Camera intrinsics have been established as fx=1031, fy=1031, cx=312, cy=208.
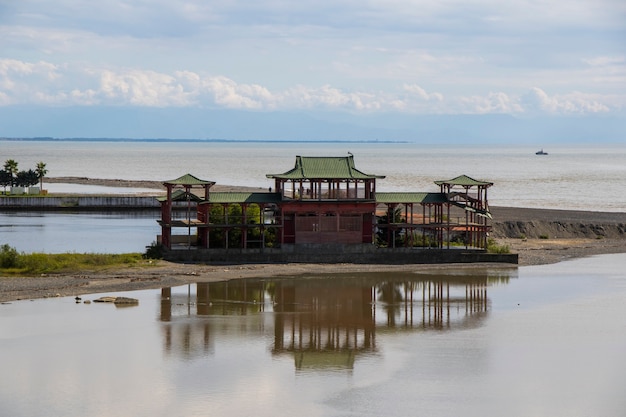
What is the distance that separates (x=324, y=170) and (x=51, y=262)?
16.7 metres

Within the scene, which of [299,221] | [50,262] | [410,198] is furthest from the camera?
[410,198]

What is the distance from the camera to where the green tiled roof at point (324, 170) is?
198 feet

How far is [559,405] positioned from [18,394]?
17231mm

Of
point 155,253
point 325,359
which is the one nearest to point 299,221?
point 155,253

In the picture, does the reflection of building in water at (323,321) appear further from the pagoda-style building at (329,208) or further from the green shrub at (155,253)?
the green shrub at (155,253)

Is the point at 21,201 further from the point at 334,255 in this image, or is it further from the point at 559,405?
the point at 559,405

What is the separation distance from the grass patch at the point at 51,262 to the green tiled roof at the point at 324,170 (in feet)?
35.1

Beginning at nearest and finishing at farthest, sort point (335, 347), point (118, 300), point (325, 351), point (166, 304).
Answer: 1. point (325, 351)
2. point (335, 347)
3. point (118, 300)
4. point (166, 304)

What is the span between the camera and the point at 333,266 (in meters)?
60.1

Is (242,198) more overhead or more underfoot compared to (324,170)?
more underfoot

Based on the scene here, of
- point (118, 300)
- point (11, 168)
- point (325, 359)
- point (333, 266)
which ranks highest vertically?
point (11, 168)

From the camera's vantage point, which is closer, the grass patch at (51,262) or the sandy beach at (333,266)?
the sandy beach at (333,266)

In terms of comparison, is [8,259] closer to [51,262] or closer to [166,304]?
[51,262]

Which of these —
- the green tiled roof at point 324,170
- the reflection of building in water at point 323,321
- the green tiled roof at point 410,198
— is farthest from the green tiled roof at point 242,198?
the reflection of building in water at point 323,321
